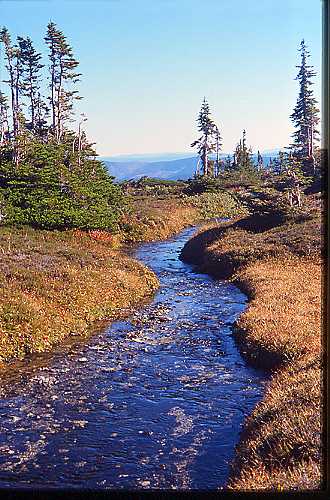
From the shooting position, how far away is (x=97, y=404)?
1448cm

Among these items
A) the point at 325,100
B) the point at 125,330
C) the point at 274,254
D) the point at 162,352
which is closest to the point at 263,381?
the point at 162,352

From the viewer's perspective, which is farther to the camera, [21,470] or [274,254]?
[274,254]

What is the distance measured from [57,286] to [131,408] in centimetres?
1071

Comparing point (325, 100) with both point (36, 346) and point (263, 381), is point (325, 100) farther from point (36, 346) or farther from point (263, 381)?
point (36, 346)

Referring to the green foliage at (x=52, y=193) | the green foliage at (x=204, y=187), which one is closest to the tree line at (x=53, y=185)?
the green foliage at (x=52, y=193)

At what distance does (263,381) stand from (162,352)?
13.8 ft

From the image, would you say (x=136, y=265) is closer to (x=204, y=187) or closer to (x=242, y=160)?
(x=204, y=187)

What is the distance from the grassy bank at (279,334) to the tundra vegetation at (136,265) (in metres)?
0.05

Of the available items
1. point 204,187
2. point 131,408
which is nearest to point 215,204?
point 204,187

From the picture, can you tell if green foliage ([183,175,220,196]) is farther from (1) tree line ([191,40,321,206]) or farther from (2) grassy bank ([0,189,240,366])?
(2) grassy bank ([0,189,240,366])

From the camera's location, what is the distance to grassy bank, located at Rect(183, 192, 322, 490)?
9.48 meters

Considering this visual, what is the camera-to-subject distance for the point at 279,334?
17891mm

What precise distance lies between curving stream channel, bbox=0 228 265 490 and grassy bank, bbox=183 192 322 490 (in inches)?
31.7

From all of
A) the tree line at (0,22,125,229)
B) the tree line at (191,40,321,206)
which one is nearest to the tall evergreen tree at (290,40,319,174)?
the tree line at (191,40,321,206)
